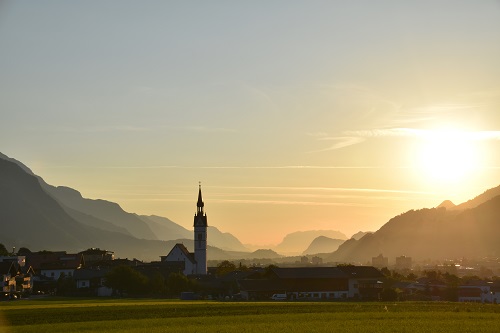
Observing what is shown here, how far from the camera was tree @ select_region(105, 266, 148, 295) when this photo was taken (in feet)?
411

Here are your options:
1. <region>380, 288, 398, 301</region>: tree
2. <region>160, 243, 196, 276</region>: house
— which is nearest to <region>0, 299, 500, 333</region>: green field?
<region>380, 288, 398, 301</region>: tree

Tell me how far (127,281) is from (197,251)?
178ft

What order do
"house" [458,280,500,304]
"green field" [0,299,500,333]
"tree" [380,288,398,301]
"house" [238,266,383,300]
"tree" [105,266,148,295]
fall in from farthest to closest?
"house" [458,280,500,304] < "tree" [105,266,148,295] < "house" [238,266,383,300] < "tree" [380,288,398,301] < "green field" [0,299,500,333]

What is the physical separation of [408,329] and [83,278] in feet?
335

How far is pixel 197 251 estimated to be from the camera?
178750 millimetres

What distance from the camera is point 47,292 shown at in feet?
469

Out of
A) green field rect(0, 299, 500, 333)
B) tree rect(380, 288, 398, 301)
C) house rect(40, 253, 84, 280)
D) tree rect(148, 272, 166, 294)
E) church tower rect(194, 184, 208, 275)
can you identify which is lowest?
green field rect(0, 299, 500, 333)

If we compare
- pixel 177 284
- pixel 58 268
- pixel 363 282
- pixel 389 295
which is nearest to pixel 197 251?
pixel 58 268

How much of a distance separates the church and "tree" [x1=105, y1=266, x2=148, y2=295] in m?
48.3

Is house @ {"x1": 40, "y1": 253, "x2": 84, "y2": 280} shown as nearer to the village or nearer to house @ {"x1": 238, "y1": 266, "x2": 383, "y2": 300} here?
the village

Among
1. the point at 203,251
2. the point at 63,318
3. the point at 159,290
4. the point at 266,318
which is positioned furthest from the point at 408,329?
the point at 203,251

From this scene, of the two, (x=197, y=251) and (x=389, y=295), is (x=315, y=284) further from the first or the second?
(x=197, y=251)

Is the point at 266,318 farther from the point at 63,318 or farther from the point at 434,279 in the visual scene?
the point at 434,279

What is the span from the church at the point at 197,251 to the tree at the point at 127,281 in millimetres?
48313
